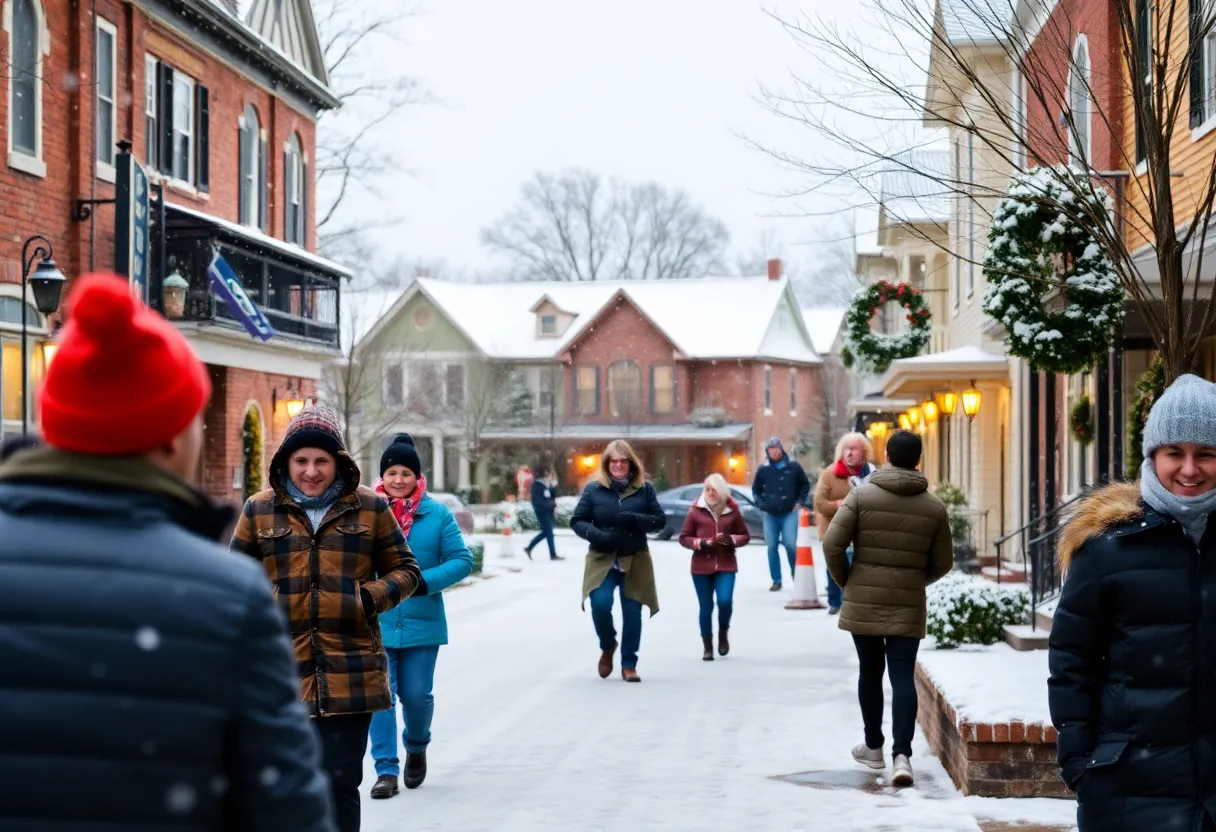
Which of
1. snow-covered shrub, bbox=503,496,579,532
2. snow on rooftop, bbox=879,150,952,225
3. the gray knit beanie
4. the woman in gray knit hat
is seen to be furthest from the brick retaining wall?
snow-covered shrub, bbox=503,496,579,532

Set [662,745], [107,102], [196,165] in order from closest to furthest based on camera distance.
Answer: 1. [662,745]
2. [107,102]
3. [196,165]

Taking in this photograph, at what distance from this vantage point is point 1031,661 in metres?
9.78

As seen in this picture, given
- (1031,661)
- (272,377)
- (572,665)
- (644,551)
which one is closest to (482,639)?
(572,665)

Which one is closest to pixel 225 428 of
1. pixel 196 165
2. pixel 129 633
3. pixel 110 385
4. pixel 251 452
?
pixel 251 452

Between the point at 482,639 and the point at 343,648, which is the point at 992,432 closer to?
the point at 482,639

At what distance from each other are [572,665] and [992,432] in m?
14.1

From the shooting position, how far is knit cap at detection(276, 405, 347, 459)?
6.29 metres

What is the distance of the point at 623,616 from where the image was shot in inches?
497

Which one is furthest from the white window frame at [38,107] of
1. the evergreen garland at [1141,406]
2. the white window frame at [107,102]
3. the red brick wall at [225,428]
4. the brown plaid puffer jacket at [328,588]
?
the brown plaid puffer jacket at [328,588]

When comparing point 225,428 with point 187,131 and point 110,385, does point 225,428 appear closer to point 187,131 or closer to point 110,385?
point 187,131

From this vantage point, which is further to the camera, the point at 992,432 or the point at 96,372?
the point at 992,432

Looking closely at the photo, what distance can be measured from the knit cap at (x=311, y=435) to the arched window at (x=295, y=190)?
23048 mm

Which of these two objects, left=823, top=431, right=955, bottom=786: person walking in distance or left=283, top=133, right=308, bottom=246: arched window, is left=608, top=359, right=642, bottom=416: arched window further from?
left=823, top=431, right=955, bottom=786: person walking in distance

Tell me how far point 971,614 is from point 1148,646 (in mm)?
6613
